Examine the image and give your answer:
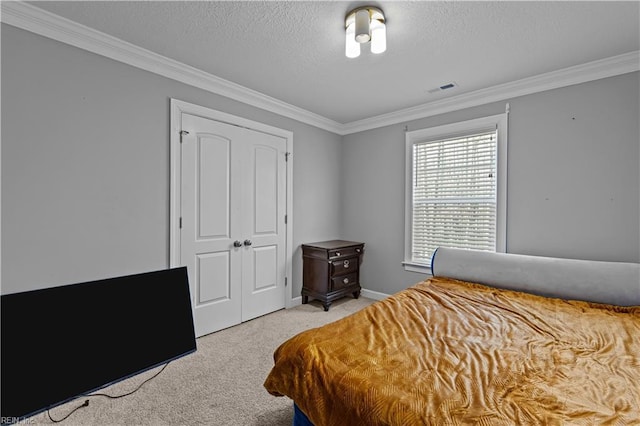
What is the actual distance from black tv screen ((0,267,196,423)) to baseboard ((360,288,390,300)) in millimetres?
3373

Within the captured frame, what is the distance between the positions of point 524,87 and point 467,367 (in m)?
2.82

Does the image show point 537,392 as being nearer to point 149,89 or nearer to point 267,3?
point 267,3

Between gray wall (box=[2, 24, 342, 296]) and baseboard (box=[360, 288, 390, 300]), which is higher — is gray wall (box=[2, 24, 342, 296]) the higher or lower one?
→ the higher one

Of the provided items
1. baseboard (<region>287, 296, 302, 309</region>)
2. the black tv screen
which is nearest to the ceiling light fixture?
the black tv screen

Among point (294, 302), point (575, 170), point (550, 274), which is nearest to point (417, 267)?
point (550, 274)

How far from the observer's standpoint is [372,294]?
13.4 feet

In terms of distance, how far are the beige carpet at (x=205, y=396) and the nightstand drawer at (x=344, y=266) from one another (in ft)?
3.69

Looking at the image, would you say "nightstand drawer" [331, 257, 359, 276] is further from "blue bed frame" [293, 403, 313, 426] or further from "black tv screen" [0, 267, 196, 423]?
"black tv screen" [0, 267, 196, 423]

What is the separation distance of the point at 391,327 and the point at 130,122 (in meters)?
2.53

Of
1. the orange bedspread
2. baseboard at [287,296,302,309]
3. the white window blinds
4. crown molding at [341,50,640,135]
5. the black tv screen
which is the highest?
crown molding at [341,50,640,135]

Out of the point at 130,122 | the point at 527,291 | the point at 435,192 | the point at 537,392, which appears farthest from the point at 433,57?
the point at 130,122

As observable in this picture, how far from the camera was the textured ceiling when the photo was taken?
1868mm

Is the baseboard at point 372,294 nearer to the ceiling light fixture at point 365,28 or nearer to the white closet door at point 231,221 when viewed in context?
the white closet door at point 231,221

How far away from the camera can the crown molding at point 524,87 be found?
243 cm
